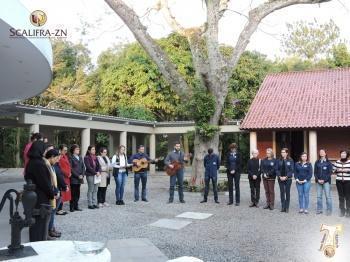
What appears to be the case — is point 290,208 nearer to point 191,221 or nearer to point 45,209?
point 191,221

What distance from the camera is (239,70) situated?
29203mm

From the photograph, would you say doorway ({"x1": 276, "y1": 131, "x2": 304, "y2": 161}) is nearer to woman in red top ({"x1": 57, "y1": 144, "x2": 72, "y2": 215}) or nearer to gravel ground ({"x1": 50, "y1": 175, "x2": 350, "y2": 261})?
gravel ground ({"x1": 50, "y1": 175, "x2": 350, "y2": 261})

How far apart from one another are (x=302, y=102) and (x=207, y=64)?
7.06 metres

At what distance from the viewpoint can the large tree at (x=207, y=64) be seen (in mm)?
14508

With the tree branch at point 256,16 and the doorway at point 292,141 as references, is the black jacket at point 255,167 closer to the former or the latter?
the tree branch at point 256,16

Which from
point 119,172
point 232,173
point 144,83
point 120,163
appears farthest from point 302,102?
point 119,172

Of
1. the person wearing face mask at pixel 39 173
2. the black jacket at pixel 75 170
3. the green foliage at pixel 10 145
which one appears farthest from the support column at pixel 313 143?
the green foliage at pixel 10 145

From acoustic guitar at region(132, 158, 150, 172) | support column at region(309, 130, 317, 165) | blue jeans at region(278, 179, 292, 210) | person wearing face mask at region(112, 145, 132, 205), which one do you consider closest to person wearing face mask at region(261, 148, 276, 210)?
blue jeans at region(278, 179, 292, 210)

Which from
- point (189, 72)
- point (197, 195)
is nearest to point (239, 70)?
point (189, 72)

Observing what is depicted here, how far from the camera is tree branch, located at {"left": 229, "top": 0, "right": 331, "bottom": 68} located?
47.9 ft

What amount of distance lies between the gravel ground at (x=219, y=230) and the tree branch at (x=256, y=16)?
626 centimetres

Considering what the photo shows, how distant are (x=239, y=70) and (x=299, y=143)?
9898 millimetres

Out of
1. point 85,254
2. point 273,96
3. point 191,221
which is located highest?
→ point 273,96

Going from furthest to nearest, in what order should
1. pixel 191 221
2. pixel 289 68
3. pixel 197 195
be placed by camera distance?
1. pixel 289 68
2. pixel 197 195
3. pixel 191 221
